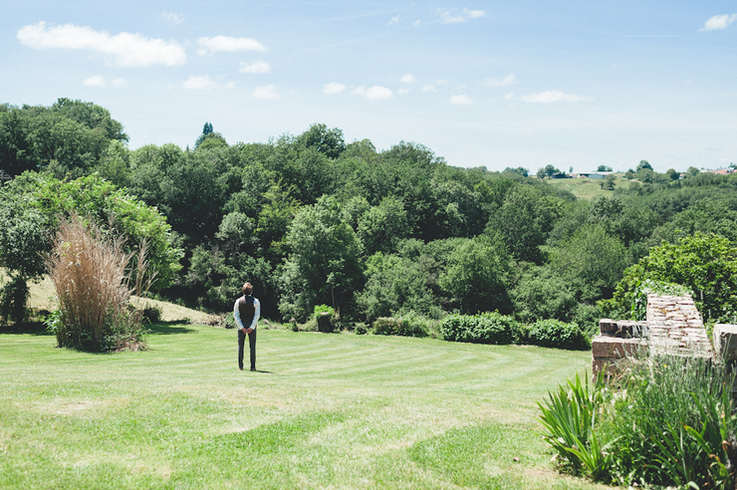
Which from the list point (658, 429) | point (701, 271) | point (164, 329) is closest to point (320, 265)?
point (164, 329)

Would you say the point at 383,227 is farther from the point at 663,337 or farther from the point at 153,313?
the point at 663,337

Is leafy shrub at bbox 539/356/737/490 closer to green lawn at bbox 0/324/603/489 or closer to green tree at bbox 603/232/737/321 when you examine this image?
green lawn at bbox 0/324/603/489

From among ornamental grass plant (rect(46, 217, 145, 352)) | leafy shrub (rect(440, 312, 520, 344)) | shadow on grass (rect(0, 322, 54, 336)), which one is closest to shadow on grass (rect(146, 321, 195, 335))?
shadow on grass (rect(0, 322, 54, 336))

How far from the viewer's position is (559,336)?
29953 millimetres

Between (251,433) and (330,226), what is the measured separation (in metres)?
43.0

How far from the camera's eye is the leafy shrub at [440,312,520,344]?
30.8 metres

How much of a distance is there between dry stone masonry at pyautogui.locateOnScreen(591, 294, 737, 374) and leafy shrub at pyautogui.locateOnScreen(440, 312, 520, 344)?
22.6 metres

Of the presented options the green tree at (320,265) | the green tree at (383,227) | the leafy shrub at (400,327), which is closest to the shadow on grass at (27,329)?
the leafy shrub at (400,327)

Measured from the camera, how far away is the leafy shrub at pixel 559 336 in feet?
97.5

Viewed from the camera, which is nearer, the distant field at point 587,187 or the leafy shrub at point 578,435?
the leafy shrub at point 578,435

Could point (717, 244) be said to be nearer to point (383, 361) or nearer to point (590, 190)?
point (383, 361)

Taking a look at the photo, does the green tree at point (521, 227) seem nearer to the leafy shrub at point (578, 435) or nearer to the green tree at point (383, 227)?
the green tree at point (383, 227)

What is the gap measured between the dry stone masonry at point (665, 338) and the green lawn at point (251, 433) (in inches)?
64.6

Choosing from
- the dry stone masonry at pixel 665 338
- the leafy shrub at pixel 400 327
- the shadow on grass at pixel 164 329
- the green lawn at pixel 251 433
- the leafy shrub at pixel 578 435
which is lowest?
the leafy shrub at pixel 400 327
